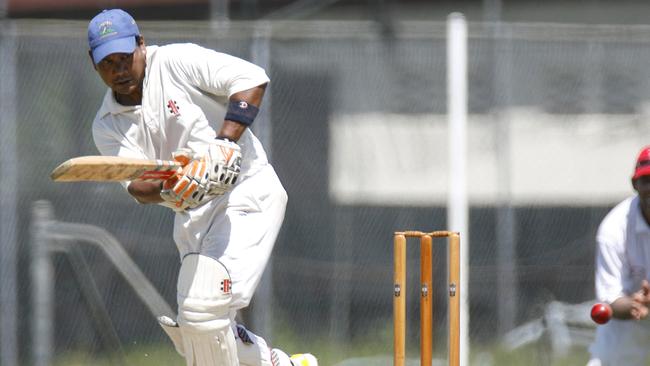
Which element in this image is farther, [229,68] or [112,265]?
[112,265]

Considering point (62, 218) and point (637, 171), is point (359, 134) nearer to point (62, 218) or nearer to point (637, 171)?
point (62, 218)

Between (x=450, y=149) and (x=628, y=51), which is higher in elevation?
(x=628, y=51)

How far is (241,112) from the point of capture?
15.1 ft

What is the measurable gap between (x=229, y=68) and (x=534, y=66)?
3385mm

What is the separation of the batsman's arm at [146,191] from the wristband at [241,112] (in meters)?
0.37

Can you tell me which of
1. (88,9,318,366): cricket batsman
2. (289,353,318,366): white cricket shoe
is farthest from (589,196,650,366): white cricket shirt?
(88,9,318,366): cricket batsman

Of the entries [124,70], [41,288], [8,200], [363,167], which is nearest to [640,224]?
[124,70]

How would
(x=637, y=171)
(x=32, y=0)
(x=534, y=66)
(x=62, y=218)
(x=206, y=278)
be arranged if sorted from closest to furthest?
(x=206, y=278) → (x=637, y=171) → (x=62, y=218) → (x=534, y=66) → (x=32, y=0)

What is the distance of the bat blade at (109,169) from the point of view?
14.1ft

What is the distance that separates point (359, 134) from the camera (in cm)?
753

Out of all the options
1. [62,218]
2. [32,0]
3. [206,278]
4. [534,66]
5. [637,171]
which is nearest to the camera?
[206,278]

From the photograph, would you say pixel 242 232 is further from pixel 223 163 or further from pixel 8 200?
pixel 8 200

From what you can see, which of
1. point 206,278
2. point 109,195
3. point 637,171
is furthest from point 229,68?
point 109,195

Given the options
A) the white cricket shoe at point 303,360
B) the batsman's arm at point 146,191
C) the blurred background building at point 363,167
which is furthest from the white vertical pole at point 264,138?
the batsman's arm at point 146,191
